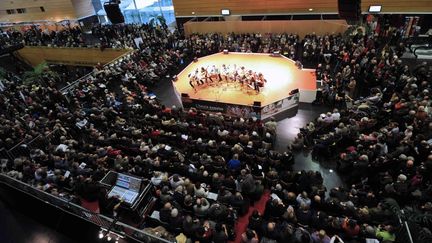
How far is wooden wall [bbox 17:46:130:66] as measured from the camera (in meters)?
20.9

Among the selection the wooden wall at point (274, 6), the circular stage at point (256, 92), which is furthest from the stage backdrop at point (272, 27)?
the circular stage at point (256, 92)

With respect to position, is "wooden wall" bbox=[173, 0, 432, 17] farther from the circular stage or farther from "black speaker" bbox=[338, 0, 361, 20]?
"black speaker" bbox=[338, 0, 361, 20]

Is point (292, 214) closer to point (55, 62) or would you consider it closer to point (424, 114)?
point (424, 114)

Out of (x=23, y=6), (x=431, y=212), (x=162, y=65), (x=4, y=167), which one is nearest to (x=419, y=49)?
(x=431, y=212)

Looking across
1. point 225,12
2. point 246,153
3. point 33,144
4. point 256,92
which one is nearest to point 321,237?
point 246,153

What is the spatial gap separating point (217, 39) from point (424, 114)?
559 inches

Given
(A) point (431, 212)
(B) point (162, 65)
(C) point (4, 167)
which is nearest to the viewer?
(A) point (431, 212)

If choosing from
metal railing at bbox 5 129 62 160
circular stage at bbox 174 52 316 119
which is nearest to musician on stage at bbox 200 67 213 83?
circular stage at bbox 174 52 316 119

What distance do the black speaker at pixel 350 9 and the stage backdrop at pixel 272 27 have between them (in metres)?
8.05

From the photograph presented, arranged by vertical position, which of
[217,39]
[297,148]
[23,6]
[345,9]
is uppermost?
[23,6]

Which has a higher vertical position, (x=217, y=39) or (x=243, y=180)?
(x=217, y=39)

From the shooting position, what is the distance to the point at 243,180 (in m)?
7.58

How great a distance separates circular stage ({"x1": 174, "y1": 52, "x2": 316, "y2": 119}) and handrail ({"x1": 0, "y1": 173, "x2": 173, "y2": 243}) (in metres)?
7.65

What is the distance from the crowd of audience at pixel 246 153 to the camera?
21.5 feet
